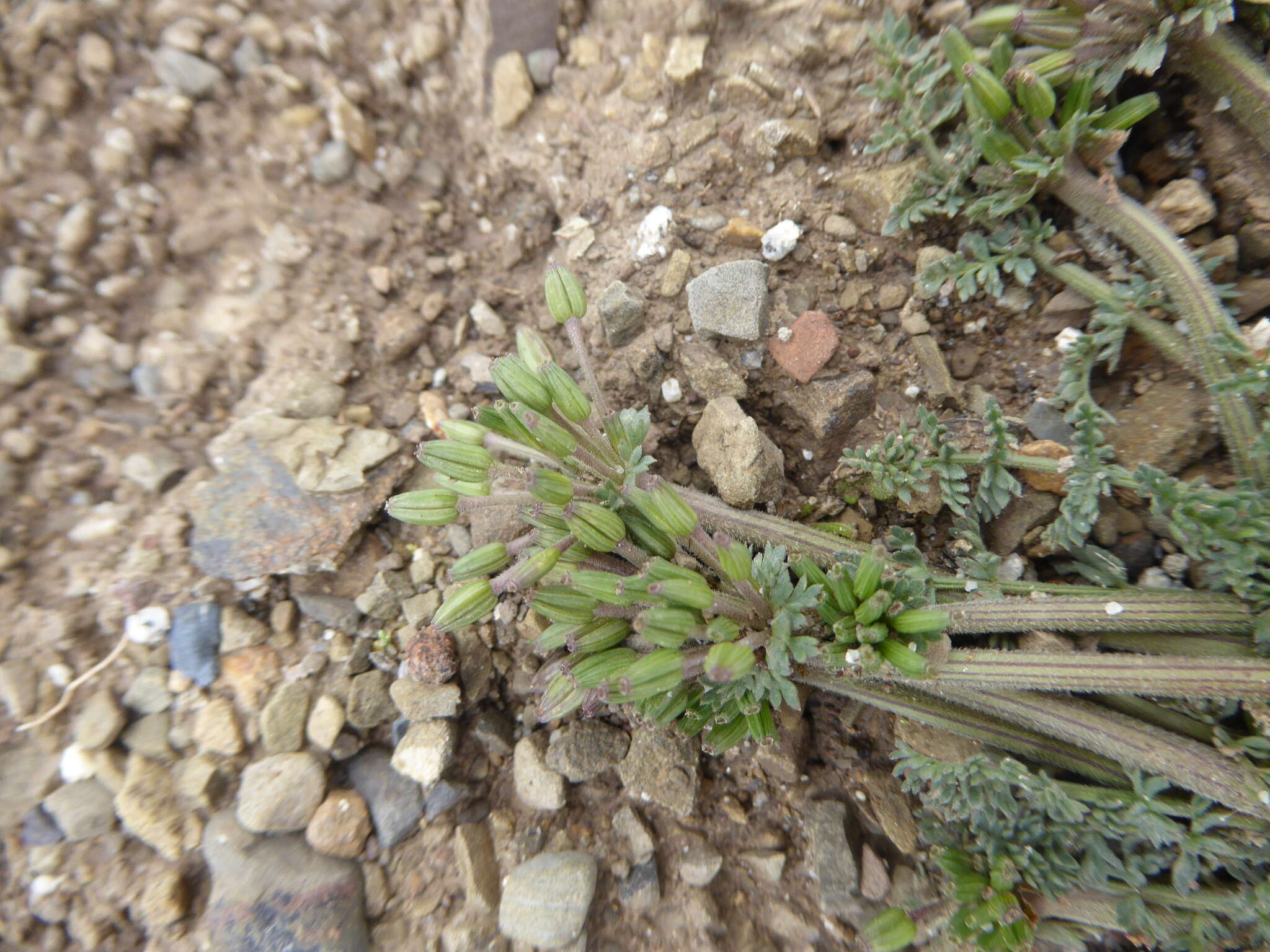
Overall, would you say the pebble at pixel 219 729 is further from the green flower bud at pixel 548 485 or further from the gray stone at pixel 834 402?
the gray stone at pixel 834 402

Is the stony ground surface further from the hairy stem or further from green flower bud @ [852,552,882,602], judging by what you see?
green flower bud @ [852,552,882,602]

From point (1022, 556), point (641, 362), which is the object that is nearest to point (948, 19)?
point (641, 362)

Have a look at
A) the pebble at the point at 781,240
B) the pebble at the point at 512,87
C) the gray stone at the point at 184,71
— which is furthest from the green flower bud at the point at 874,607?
the gray stone at the point at 184,71

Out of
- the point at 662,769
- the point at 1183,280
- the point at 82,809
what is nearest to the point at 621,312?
the point at 662,769

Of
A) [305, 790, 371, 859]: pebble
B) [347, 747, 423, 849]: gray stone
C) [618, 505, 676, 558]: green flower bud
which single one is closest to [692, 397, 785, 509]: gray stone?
[618, 505, 676, 558]: green flower bud

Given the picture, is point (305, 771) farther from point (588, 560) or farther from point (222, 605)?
point (588, 560)
